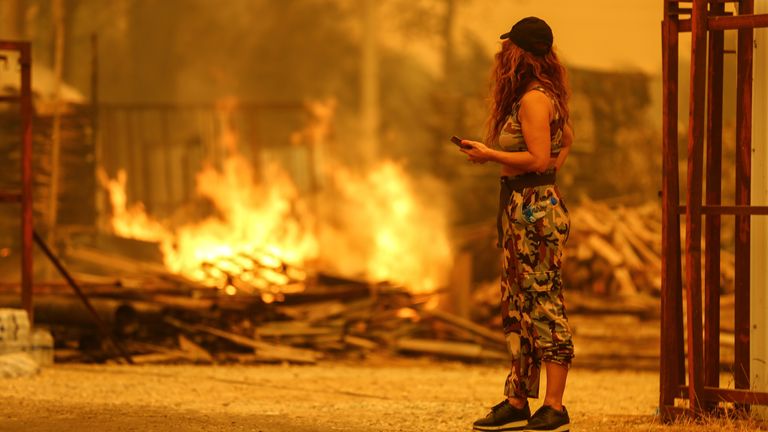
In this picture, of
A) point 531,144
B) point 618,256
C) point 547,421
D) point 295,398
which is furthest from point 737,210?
point 618,256

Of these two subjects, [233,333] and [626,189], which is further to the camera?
[626,189]

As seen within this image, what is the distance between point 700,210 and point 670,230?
0.84 feet

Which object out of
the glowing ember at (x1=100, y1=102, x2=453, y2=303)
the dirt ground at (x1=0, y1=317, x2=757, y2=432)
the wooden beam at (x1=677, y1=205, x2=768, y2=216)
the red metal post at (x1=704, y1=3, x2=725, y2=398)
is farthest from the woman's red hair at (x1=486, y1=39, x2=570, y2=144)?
the glowing ember at (x1=100, y1=102, x2=453, y2=303)

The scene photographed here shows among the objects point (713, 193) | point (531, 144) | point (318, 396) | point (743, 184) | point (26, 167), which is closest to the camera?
point (531, 144)

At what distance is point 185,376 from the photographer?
11.5 m

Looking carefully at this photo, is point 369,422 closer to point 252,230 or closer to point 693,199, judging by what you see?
point 693,199

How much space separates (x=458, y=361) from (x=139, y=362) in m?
3.77

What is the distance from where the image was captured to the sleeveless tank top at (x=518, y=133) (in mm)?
6594

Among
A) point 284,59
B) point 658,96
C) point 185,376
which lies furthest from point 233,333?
point 284,59

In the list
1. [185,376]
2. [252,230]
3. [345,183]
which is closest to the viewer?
[185,376]

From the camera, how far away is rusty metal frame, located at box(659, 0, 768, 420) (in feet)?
25.3

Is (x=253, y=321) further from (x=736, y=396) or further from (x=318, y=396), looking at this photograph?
(x=736, y=396)

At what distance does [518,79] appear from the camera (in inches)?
261

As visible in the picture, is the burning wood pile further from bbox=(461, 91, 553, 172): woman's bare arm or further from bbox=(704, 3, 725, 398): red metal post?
bbox=(461, 91, 553, 172): woman's bare arm
